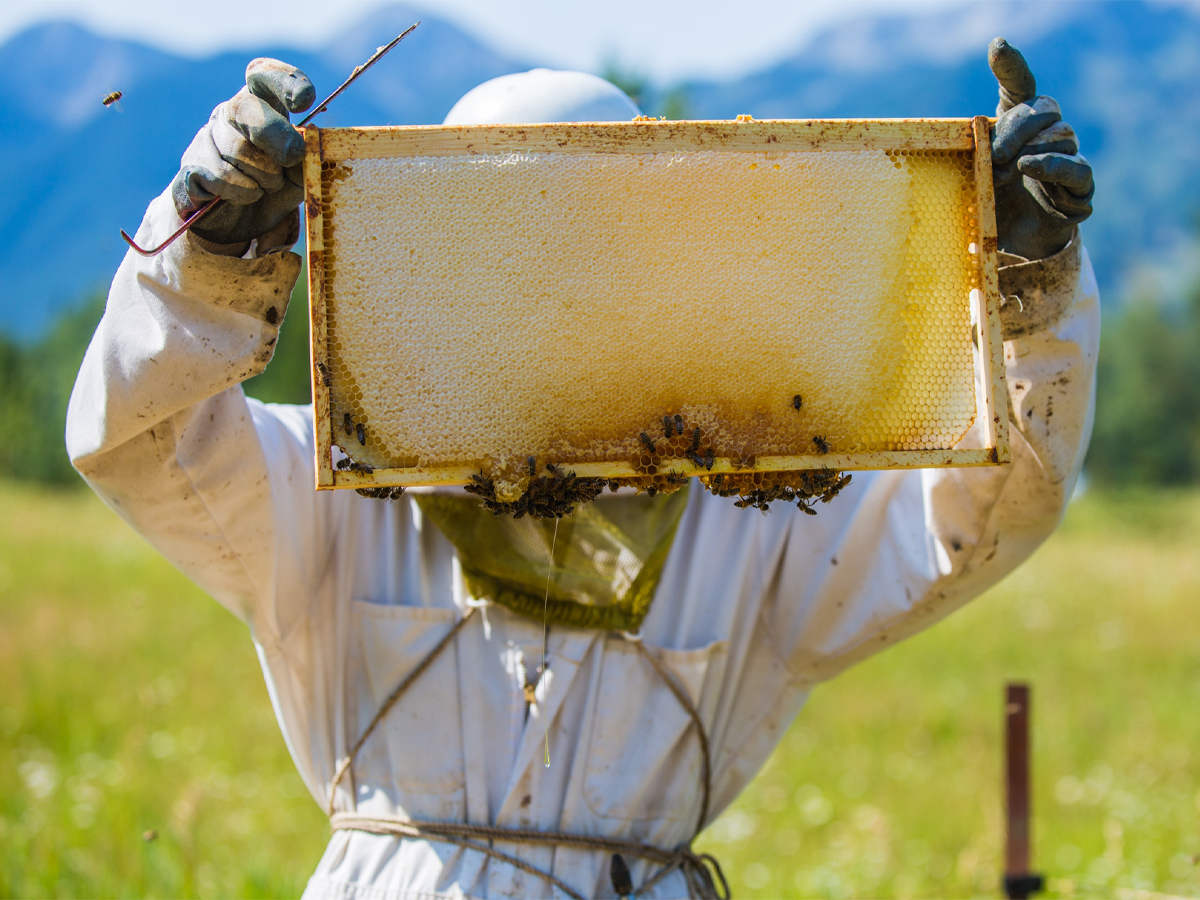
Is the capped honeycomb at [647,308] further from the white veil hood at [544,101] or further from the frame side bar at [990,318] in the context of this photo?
the white veil hood at [544,101]

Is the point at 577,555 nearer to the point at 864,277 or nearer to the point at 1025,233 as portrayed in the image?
the point at 864,277

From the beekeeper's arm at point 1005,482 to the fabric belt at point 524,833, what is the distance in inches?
16.1

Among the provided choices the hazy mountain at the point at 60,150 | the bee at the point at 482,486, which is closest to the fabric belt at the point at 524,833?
the bee at the point at 482,486

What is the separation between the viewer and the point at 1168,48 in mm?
191125

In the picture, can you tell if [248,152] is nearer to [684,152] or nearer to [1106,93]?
[684,152]

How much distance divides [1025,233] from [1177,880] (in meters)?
3.56

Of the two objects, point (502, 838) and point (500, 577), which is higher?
point (500, 577)

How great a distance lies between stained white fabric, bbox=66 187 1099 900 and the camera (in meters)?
1.99

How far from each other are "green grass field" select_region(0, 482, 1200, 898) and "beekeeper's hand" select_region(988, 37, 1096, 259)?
2422 millimetres

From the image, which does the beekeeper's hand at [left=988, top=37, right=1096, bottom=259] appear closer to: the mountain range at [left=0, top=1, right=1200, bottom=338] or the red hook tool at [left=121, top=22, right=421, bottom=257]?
the red hook tool at [left=121, top=22, right=421, bottom=257]

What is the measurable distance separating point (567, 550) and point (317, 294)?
0.84 m

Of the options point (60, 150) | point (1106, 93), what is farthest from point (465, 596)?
point (1106, 93)

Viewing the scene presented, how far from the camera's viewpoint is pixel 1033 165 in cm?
196

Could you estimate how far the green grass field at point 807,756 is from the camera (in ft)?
14.4
